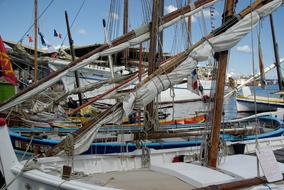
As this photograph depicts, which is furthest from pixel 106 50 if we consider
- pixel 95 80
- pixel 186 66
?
pixel 95 80

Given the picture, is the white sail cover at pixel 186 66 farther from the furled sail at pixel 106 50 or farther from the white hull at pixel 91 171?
the furled sail at pixel 106 50

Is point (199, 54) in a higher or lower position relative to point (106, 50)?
lower

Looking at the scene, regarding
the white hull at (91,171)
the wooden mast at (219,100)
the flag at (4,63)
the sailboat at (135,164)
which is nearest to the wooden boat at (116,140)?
the sailboat at (135,164)

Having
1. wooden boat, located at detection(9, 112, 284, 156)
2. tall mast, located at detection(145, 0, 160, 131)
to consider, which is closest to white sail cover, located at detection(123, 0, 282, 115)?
tall mast, located at detection(145, 0, 160, 131)

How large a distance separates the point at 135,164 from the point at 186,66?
284 centimetres

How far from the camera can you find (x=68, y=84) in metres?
26.6

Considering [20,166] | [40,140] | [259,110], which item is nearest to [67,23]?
[40,140]

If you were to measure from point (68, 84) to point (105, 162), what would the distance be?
20.3 metres

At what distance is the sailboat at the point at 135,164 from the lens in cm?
514

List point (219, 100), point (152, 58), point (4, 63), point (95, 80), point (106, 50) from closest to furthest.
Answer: point (219, 100) < point (106, 50) < point (4, 63) < point (152, 58) < point (95, 80)

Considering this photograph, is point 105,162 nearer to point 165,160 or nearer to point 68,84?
point 165,160

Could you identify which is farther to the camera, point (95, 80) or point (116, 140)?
point (95, 80)

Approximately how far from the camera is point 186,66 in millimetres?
6586

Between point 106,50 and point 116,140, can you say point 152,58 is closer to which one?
point 106,50
